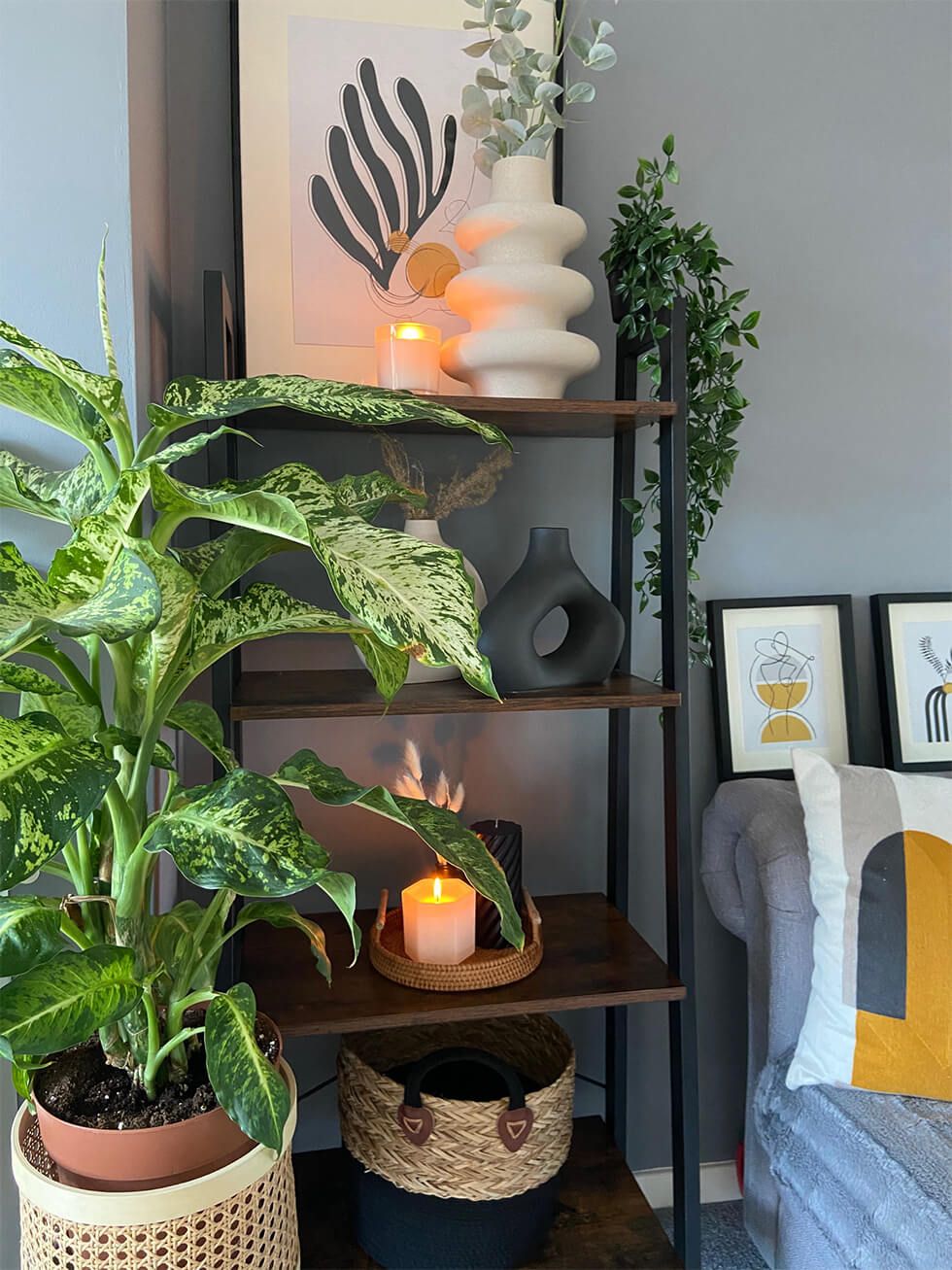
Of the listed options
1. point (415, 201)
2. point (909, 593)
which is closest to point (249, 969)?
point (415, 201)

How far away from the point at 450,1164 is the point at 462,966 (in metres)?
0.26

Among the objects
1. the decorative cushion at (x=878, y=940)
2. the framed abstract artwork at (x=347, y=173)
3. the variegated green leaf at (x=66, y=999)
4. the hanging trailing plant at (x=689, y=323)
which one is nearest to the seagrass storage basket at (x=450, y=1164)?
the decorative cushion at (x=878, y=940)

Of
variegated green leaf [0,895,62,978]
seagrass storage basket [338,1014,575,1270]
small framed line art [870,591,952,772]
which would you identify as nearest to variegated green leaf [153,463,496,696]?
variegated green leaf [0,895,62,978]

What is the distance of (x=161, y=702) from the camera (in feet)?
2.85

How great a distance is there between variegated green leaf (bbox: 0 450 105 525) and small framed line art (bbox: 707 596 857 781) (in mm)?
1083

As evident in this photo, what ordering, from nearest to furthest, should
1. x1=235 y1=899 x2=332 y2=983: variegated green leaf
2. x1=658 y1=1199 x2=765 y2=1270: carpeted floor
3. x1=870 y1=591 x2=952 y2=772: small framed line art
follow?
x1=235 y1=899 x2=332 y2=983: variegated green leaf
x1=658 y1=1199 x2=765 y2=1270: carpeted floor
x1=870 y1=591 x2=952 y2=772: small framed line art

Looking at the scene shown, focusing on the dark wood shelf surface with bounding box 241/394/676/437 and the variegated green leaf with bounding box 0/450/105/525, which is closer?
the variegated green leaf with bounding box 0/450/105/525

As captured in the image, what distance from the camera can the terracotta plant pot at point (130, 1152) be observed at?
84 cm

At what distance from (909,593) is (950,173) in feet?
2.41

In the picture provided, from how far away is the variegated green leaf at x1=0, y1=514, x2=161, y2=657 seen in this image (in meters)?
0.64

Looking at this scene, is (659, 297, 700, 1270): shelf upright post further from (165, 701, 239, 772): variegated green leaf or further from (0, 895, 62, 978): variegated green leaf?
(0, 895, 62, 978): variegated green leaf

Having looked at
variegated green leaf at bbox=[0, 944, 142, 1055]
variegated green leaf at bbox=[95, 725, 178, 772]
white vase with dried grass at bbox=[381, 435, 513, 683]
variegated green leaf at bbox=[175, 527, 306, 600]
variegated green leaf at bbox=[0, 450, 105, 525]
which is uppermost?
white vase with dried grass at bbox=[381, 435, 513, 683]

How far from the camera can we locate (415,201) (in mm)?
1466

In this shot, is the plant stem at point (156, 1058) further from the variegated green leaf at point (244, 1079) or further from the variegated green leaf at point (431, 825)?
the variegated green leaf at point (431, 825)
